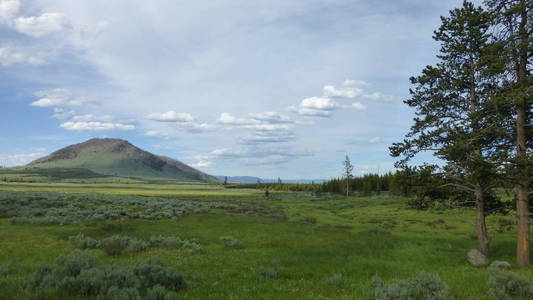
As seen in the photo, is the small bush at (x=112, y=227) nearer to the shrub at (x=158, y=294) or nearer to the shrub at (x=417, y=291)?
the shrub at (x=158, y=294)

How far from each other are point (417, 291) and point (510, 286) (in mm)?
3372

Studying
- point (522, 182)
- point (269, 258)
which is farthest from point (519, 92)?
point (269, 258)

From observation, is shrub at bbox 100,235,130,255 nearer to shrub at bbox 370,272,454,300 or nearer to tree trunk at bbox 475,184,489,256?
shrub at bbox 370,272,454,300

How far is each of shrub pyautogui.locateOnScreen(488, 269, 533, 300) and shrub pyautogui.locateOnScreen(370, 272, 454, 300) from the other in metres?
1.49

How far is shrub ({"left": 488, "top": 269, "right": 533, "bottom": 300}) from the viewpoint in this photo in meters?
9.82

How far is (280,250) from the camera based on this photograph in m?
20.9

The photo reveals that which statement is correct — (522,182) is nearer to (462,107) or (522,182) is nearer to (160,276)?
(462,107)

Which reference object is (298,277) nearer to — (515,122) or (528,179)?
(528,179)

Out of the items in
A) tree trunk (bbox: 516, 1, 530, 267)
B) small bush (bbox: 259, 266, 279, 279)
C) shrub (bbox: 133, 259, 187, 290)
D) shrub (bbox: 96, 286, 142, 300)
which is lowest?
small bush (bbox: 259, 266, 279, 279)

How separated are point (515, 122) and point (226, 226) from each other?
80.3 feet

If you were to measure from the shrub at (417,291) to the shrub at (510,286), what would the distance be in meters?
1.49

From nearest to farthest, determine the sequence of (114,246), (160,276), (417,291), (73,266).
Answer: (417,291)
(73,266)
(160,276)
(114,246)

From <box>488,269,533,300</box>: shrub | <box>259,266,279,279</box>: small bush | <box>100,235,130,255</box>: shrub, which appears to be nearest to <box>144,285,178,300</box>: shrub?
<box>259,266,279,279</box>: small bush

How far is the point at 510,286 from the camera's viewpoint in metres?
10.1
